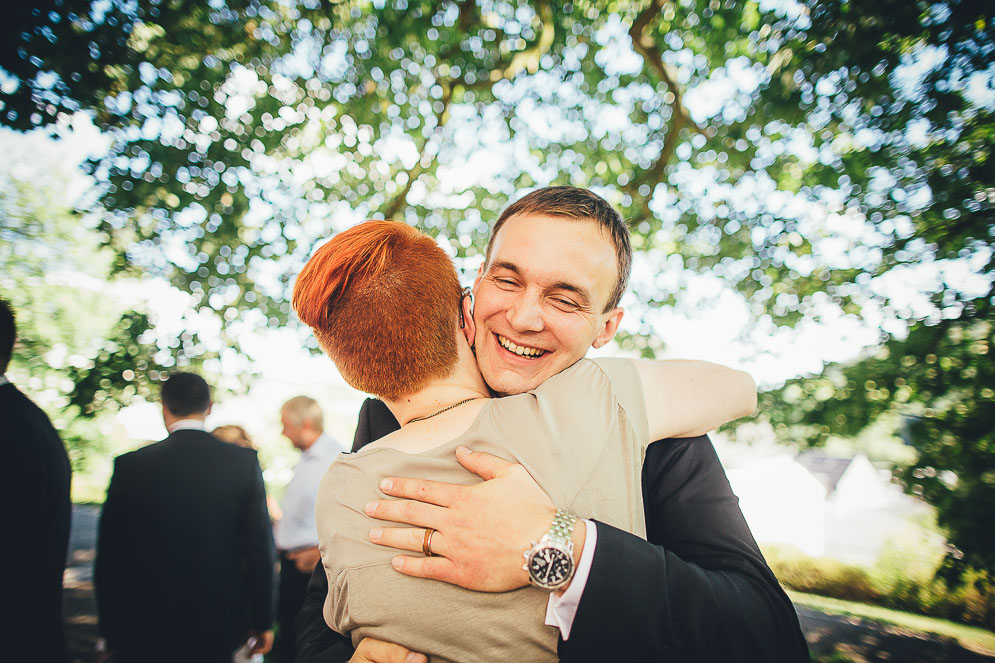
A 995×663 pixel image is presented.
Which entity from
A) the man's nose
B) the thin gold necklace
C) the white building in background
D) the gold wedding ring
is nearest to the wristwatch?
the gold wedding ring

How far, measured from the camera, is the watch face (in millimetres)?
1097

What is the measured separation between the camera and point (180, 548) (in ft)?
11.2

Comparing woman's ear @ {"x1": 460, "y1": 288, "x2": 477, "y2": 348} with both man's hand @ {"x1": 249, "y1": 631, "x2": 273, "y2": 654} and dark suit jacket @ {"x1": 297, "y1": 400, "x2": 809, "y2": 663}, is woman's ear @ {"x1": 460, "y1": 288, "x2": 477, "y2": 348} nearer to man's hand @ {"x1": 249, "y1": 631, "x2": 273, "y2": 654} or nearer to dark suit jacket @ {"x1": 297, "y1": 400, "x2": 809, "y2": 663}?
dark suit jacket @ {"x1": 297, "y1": 400, "x2": 809, "y2": 663}

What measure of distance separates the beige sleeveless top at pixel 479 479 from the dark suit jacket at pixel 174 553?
2761 mm

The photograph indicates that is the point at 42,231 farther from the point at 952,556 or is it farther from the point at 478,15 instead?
the point at 952,556

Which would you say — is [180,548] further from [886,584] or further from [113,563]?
[886,584]

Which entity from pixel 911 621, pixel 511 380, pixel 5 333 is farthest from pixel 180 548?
pixel 911 621

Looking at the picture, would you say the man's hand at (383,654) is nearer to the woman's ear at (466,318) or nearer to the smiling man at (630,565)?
the smiling man at (630,565)

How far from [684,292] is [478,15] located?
19.5ft

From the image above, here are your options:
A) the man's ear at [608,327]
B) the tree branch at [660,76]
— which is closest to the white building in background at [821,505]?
the tree branch at [660,76]

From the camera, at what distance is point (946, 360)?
191 inches

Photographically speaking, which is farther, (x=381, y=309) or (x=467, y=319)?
(x=467, y=319)

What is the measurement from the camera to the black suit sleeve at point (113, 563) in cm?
335

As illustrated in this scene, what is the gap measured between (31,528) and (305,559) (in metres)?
2.98
